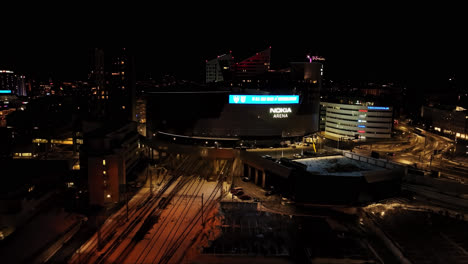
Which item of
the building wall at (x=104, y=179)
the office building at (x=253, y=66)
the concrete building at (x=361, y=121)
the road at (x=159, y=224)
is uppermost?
A: the office building at (x=253, y=66)

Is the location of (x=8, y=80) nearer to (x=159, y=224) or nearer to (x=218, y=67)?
(x=218, y=67)

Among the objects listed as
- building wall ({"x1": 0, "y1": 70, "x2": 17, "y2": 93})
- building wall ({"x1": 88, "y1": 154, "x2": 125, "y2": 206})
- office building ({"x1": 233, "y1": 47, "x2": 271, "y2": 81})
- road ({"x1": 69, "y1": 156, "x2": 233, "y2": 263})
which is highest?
office building ({"x1": 233, "y1": 47, "x2": 271, "y2": 81})

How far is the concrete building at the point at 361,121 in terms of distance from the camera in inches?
2099

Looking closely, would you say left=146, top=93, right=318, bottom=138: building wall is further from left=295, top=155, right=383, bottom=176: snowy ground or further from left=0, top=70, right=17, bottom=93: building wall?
left=0, top=70, right=17, bottom=93: building wall

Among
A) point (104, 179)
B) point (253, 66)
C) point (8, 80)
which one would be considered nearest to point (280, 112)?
point (104, 179)

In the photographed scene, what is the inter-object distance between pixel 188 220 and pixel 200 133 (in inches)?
733

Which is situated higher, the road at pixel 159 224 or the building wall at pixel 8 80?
the building wall at pixel 8 80

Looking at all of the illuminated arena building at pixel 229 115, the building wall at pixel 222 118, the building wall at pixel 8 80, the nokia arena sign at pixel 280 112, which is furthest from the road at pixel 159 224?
the building wall at pixel 8 80

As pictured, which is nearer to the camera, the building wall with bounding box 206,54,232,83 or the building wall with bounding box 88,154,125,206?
the building wall with bounding box 88,154,125,206

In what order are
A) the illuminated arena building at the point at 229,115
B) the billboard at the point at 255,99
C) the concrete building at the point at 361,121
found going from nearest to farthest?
the billboard at the point at 255,99
the illuminated arena building at the point at 229,115
the concrete building at the point at 361,121

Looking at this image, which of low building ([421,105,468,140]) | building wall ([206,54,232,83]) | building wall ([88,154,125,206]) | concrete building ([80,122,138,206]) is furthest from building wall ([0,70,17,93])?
low building ([421,105,468,140])

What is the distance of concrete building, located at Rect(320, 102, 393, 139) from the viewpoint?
5331 cm

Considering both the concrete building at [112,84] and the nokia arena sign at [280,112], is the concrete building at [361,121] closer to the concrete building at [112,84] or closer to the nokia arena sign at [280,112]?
the nokia arena sign at [280,112]

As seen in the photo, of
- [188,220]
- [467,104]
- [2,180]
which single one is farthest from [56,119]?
[467,104]
